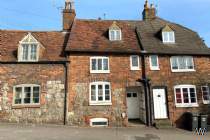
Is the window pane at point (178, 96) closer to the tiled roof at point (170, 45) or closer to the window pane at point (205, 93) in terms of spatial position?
the window pane at point (205, 93)

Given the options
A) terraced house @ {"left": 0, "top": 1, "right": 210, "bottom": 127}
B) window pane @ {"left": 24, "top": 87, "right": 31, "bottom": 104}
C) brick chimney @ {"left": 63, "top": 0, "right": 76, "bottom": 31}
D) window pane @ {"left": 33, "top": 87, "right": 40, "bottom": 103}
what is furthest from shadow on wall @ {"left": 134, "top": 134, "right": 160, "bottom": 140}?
brick chimney @ {"left": 63, "top": 0, "right": 76, "bottom": 31}

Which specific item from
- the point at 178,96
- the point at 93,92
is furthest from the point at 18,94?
the point at 178,96

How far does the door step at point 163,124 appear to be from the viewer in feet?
52.3

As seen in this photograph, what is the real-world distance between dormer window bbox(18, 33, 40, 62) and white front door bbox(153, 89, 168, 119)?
10358mm

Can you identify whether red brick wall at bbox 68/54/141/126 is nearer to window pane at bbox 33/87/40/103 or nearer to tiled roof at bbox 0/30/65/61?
tiled roof at bbox 0/30/65/61

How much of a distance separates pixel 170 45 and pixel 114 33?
529cm

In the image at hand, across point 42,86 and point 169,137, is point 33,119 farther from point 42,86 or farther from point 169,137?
point 169,137

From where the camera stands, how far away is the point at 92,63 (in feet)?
56.5

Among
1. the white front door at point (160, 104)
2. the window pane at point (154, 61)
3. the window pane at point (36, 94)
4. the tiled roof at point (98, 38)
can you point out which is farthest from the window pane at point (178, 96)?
the window pane at point (36, 94)

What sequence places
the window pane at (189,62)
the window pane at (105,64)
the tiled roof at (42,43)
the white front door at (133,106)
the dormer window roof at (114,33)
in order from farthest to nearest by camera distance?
the dormer window roof at (114,33) → the white front door at (133,106) → the window pane at (189,62) → the window pane at (105,64) → the tiled roof at (42,43)

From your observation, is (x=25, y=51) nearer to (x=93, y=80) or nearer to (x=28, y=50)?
(x=28, y=50)

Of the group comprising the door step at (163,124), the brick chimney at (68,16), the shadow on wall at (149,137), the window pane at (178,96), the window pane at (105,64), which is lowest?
the shadow on wall at (149,137)

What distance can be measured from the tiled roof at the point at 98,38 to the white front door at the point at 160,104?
3957 millimetres

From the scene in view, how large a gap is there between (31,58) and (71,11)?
6.80 metres
